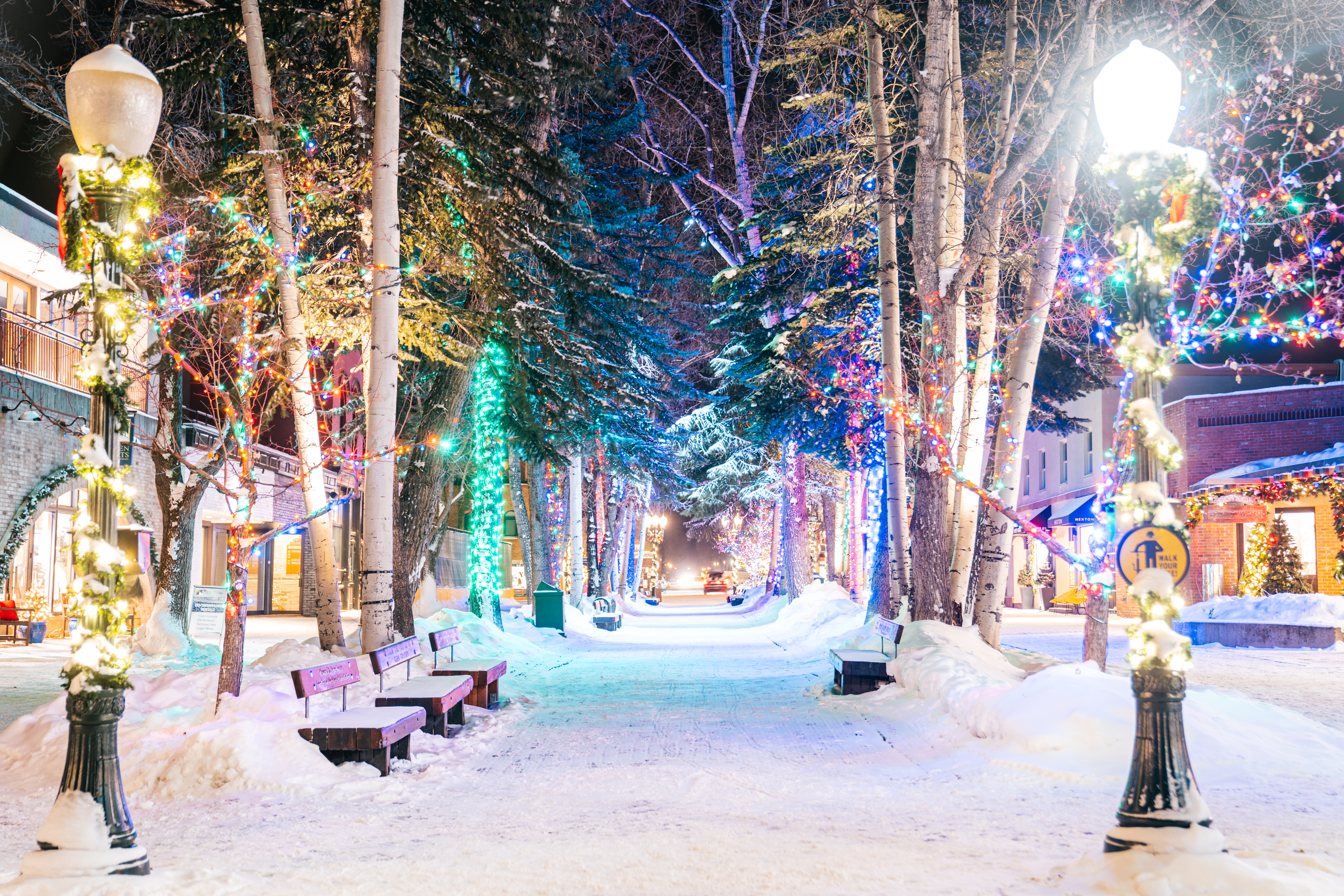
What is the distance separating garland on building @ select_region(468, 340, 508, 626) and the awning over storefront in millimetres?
16832

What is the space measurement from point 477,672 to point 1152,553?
8310 millimetres

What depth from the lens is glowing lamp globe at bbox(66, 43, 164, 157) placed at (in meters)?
5.20

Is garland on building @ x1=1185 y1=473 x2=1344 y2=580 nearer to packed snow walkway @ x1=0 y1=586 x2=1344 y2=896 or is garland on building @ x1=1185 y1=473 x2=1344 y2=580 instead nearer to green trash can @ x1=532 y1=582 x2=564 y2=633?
packed snow walkway @ x1=0 y1=586 x2=1344 y2=896

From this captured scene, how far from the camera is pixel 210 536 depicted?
110 ft

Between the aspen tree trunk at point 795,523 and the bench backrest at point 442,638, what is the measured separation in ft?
53.2

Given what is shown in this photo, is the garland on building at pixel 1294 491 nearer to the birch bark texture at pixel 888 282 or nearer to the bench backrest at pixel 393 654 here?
the birch bark texture at pixel 888 282

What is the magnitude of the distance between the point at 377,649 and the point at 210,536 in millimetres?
26036

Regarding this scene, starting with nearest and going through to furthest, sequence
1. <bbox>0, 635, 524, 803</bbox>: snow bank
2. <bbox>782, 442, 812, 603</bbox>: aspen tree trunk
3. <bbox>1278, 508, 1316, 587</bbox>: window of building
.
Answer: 1. <bbox>0, 635, 524, 803</bbox>: snow bank
2. <bbox>1278, 508, 1316, 587</bbox>: window of building
3. <bbox>782, 442, 812, 603</bbox>: aspen tree trunk

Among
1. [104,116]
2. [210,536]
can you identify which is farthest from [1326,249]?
[210,536]

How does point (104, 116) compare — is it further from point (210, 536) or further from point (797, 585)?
point (210, 536)

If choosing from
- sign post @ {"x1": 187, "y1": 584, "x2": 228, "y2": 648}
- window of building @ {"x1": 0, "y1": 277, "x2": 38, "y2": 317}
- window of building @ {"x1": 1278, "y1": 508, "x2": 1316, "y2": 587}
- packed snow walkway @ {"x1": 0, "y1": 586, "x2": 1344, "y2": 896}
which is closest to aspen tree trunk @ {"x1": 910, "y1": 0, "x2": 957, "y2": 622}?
packed snow walkway @ {"x1": 0, "y1": 586, "x2": 1344, "y2": 896}

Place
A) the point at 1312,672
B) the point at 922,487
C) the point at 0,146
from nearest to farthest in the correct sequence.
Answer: the point at 922,487 < the point at 1312,672 < the point at 0,146

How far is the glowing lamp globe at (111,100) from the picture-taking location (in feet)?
17.0

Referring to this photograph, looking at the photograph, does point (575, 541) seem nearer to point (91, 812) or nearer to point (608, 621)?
point (608, 621)
